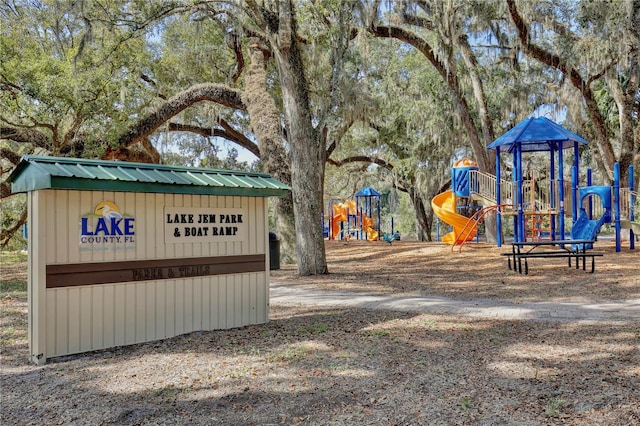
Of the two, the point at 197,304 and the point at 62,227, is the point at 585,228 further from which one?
the point at 62,227

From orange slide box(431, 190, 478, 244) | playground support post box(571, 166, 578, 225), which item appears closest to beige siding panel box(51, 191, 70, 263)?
playground support post box(571, 166, 578, 225)

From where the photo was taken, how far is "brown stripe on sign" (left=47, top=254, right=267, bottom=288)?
17.2 ft

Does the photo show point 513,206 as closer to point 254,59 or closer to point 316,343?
point 254,59

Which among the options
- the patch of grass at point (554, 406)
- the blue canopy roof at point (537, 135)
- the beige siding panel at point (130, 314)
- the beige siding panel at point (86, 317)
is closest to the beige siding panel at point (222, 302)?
the beige siding panel at point (130, 314)

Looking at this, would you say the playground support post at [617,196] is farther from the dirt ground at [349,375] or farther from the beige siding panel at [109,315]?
the beige siding panel at [109,315]

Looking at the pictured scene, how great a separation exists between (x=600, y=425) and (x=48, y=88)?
1189 centimetres

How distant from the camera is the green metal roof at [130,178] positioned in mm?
5066

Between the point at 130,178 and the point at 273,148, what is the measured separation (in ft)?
28.6

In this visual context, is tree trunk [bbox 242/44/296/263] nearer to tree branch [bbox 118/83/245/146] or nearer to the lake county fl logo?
tree branch [bbox 118/83/245/146]

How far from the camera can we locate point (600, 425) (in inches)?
139

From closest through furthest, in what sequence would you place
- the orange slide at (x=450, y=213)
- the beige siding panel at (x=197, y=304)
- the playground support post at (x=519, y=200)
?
the beige siding panel at (x=197, y=304) → the playground support post at (x=519, y=200) → the orange slide at (x=450, y=213)

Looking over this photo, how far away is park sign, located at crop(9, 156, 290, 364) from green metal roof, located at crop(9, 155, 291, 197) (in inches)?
0.4

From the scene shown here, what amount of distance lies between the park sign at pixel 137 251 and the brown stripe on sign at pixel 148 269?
0.4 inches

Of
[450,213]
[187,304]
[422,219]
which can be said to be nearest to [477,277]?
[187,304]
